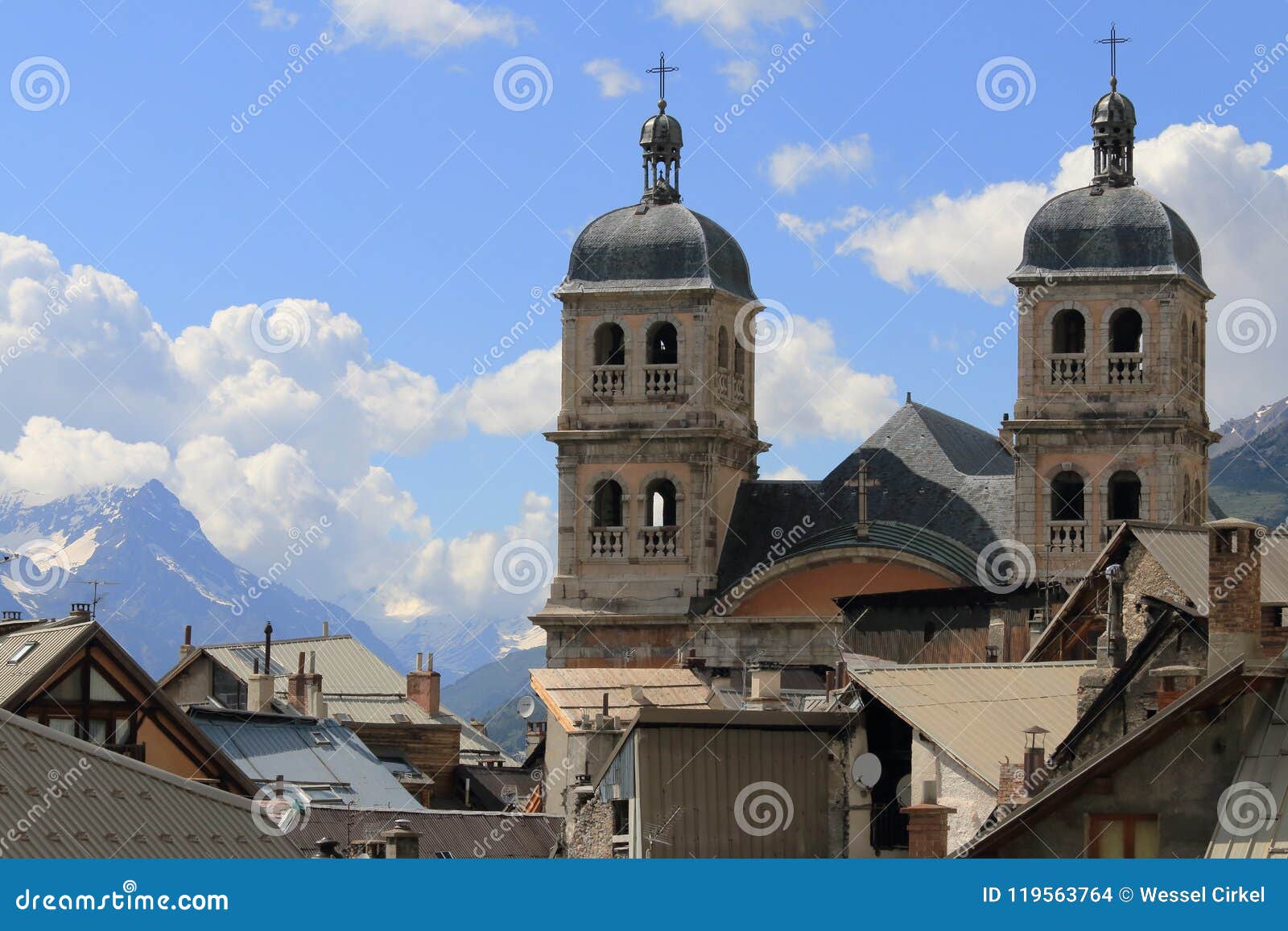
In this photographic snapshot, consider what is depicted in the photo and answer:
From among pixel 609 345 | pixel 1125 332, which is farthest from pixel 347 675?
pixel 1125 332

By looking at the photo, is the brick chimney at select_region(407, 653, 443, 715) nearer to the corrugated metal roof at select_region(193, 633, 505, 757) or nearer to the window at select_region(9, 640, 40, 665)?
the corrugated metal roof at select_region(193, 633, 505, 757)

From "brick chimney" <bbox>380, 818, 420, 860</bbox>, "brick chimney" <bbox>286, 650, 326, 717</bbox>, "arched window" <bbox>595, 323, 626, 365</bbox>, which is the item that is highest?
"arched window" <bbox>595, 323, 626, 365</bbox>

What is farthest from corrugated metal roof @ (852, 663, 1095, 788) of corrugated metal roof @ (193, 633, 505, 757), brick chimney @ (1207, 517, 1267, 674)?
corrugated metal roof @ (193, 633, 505, 757)

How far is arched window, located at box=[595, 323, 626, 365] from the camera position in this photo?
75.6m

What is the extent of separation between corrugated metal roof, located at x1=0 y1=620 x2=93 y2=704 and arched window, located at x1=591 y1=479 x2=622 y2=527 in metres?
36.8

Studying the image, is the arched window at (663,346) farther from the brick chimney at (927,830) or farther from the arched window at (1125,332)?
the brick chimney at (927,830)

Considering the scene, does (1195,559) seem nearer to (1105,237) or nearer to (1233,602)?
(1233,602)

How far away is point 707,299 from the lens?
2931 inches

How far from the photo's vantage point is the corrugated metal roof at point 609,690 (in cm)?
4909

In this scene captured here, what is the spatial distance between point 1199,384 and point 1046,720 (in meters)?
37.2

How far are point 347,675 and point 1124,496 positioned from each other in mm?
19787

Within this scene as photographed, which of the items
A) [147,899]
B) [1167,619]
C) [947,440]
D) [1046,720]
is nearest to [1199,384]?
[947,440]

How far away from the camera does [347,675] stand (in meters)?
72.2

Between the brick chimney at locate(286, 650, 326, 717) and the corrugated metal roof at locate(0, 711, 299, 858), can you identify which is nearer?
the corrugated metal roof at locate(0, 711, 299, 858)
